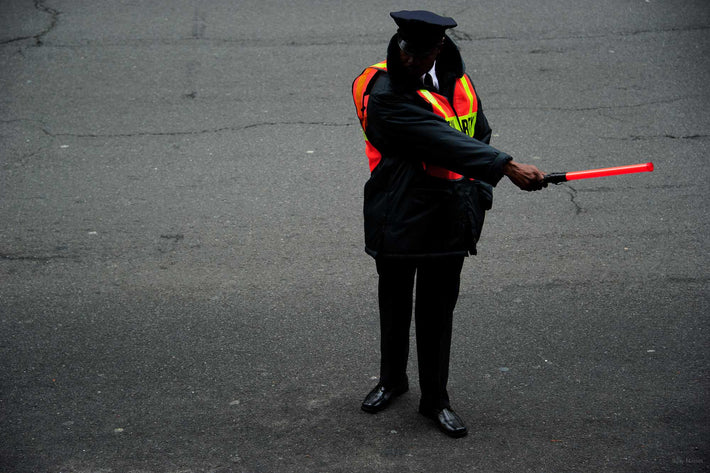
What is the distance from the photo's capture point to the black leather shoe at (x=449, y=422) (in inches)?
156

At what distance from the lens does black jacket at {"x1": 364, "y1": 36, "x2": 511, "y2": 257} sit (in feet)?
11.4

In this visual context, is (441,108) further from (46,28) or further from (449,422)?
(46,28)

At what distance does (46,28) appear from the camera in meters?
9.09

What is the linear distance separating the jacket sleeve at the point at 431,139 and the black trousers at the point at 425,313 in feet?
1.68

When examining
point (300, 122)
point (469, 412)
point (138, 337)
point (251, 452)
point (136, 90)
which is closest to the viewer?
point (251, 452)

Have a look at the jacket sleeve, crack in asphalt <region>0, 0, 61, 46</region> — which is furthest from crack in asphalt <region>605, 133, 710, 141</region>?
crack in asphalt <region>0, 0, 61, 46</region>

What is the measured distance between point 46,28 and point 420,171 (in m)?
6.87

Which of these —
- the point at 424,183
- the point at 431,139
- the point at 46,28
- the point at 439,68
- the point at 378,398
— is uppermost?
the point at 439,68

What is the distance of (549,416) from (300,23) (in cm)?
641

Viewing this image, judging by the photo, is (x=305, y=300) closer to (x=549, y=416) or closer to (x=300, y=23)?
(x=549, y=416)

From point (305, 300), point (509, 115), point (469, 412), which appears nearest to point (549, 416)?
point (469, 412)

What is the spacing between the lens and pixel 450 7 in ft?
31.6

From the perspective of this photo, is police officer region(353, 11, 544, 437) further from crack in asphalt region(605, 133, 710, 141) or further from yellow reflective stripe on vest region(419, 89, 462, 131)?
crack in asphalt region(605, 133, 710, 141)

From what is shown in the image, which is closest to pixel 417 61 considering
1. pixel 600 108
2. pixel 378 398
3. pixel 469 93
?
pixel 469 93
